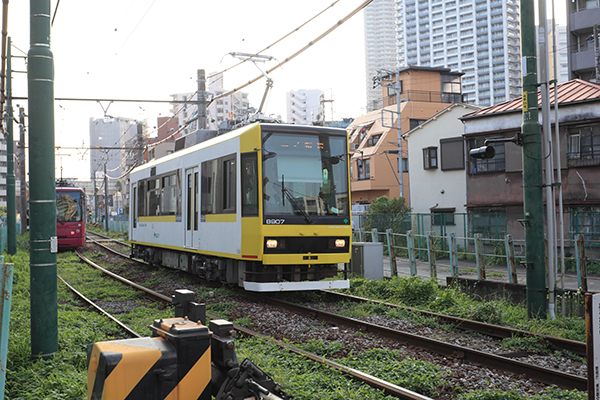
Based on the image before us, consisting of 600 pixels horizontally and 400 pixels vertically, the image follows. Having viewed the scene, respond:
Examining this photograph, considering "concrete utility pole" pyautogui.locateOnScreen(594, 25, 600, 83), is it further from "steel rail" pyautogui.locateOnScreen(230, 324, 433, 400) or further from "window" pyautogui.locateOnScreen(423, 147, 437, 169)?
"steel rail" pyautogui.locateOnScreen(230, 324, 433, 400)

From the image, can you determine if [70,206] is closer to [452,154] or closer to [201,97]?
[201,97]

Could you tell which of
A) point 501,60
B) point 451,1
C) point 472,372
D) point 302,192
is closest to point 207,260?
point 302,192

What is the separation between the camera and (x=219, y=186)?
38.1 feet

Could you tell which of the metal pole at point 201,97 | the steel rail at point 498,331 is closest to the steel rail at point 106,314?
the steel rail at point 498,331

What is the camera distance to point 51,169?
20.6 feet

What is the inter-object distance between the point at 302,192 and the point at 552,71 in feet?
15.8

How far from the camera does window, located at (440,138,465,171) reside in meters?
30.8

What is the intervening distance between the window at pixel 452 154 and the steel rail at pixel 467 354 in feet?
76.6

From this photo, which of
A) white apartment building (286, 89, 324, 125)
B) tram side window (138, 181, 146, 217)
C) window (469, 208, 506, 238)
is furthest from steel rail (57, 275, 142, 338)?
white apartment building (286, 89, 324, 125)

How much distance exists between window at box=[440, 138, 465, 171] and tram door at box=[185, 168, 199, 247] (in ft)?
68.6

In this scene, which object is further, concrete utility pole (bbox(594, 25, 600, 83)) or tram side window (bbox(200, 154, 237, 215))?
concrete utility pole (bbox(594, 25, 600, 83))

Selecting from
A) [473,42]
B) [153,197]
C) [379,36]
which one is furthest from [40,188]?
[379,36]

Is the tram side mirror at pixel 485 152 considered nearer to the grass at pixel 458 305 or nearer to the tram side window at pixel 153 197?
the grass at pixel 458 305

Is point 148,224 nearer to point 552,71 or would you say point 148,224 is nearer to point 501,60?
point 552,71
